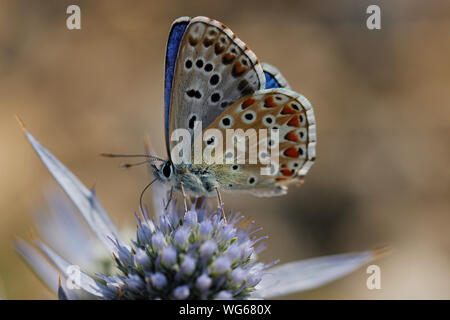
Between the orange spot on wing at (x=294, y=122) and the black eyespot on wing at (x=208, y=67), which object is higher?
the black eyespot on wing at (x=208, y=67)

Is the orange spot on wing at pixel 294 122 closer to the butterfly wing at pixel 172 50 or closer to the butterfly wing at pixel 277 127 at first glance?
the butterfly wing at pixel 277 127

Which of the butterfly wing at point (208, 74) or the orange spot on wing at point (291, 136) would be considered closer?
the butterfly wing at point (208, 74)

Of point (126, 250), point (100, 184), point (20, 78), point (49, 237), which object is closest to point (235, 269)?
point (126, 250)

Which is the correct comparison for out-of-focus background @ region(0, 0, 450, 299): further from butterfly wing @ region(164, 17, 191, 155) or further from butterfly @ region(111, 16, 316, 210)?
butterfly wing @ region(164, 17, 191, 155)

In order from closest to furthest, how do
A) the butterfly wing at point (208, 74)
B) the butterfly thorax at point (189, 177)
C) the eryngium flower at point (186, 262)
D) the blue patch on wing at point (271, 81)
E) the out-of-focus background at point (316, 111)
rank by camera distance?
1. the eryngium flower at point (186, 262)
2. the butterfly wing at point (208, 74)
3. the butterfly thorax at point (189, 177)
4. the blue patch on wing at point (271, 81)
5. the out-of-focus background at point (316, 111)

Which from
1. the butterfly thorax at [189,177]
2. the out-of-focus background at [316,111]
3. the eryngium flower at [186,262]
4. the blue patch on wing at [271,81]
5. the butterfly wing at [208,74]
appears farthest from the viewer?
the out-of-focus background at [316,111]

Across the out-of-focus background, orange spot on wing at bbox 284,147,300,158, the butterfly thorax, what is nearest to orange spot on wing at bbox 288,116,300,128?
orange spot on wing at bbox 284,147,300,158

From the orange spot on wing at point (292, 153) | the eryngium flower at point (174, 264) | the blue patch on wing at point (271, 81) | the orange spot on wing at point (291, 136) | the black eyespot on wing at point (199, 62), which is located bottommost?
the eryngium flower at point (174, 264)

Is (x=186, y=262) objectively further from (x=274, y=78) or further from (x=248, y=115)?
(x=274, y=78)

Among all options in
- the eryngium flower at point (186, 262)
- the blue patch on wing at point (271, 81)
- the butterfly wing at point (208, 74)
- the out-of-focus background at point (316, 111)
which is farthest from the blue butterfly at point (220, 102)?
the out-of-focus background at point (316, 111)
